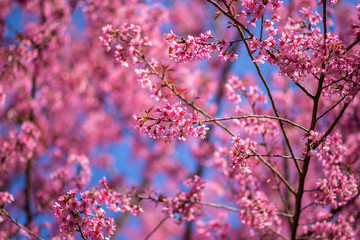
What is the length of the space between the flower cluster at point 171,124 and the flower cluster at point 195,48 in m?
0.45

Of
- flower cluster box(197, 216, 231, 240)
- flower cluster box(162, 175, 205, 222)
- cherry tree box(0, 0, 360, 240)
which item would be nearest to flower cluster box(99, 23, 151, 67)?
cherry tree box(0, 0, 360, 240)

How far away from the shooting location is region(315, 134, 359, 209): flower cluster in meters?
3.16

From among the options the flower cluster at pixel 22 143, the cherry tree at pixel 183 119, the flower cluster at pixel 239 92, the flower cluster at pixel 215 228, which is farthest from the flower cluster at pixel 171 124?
the flower cluster at pixel 22 143

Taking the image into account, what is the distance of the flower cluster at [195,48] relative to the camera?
2.59 metres

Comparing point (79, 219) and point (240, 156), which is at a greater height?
point (240, 156)

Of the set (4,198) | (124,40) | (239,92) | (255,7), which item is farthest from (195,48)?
(4,198)

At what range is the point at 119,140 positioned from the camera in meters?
10.5

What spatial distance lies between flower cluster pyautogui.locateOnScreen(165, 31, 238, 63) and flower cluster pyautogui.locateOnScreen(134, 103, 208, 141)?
447mm

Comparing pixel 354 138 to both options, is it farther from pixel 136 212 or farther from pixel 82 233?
pixel 82 233

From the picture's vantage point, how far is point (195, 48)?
2617 millimetres

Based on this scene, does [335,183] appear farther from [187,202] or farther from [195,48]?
[195,48]

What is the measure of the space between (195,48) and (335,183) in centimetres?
216

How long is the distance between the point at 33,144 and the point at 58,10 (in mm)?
3300

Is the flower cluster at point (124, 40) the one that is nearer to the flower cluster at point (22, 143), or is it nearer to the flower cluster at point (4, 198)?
the flower cluster at point (4, 198)
